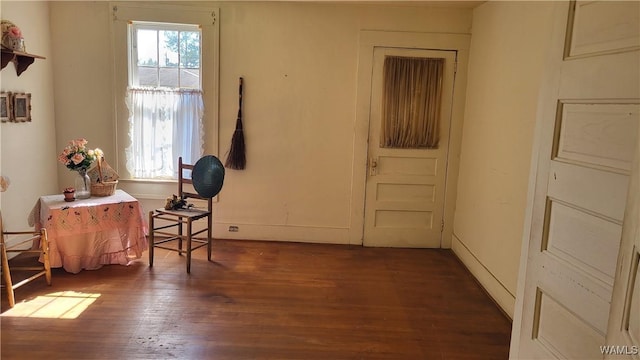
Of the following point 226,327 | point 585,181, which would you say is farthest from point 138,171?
A: point 585,181

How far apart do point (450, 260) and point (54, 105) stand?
4179 millimetres

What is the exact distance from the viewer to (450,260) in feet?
13.7

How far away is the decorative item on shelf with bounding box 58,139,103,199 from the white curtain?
0.70 metres

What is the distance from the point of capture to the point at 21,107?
367 cm

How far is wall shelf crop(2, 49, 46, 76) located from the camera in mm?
3301

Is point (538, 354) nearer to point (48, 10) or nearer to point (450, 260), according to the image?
point (450, 260)

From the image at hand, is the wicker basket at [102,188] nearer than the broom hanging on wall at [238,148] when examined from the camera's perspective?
Yes

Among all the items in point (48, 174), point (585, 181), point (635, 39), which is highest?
point (635, 39)

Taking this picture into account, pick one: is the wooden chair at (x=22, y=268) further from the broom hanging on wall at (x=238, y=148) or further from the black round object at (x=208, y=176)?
the broom hanging on wall at (x=238, y=148)

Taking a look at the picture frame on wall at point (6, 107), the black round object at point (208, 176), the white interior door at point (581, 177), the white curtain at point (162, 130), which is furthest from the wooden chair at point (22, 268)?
the white interior door at point (581, 177)

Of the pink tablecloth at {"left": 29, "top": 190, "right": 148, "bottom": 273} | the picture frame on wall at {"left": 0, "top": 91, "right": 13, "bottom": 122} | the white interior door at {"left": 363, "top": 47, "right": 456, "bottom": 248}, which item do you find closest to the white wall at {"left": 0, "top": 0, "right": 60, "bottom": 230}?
the picture frame on wall at {"left": 0, "top": 91, "right": 13, "bottom": 122}

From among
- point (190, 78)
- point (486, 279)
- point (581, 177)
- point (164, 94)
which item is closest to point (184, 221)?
point (164, 94)

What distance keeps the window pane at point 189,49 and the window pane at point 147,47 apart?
255 millimetres

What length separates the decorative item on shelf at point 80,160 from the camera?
342cm
